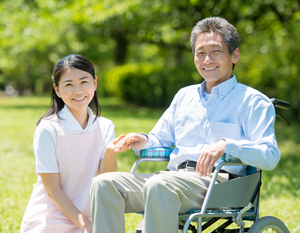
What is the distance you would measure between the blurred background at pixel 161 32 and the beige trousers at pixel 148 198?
6350mm

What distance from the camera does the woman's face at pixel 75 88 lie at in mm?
2777

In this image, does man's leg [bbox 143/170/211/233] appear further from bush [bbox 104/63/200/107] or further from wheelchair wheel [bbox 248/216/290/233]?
bush [bbox 104/63/200/107]

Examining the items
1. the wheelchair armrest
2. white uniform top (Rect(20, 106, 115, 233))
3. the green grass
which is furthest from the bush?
the wheelchair armrest

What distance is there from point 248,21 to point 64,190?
8348 mm

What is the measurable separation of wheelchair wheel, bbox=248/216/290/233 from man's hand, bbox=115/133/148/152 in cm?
91

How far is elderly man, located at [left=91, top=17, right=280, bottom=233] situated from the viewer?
2363 mm

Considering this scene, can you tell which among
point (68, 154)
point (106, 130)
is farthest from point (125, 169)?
point (68, 154)

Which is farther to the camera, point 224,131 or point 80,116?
point 80,116

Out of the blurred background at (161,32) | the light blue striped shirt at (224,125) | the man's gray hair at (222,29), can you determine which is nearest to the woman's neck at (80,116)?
the light blue striped shirt at (224,125)

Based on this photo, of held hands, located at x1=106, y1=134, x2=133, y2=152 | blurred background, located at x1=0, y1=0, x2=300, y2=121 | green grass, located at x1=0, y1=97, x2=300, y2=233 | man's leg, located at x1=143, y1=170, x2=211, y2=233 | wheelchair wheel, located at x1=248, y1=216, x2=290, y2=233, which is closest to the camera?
man's leg, located at x1=143, y1=170, x2=211, y2=233

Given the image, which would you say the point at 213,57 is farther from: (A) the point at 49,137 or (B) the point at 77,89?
(A) the point at 49,137

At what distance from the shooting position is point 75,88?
2.78 meters

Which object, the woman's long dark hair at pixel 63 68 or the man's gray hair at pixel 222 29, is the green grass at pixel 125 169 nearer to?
the woman's long dark hair at pixel 63 68

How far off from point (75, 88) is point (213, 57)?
3.15 feet
